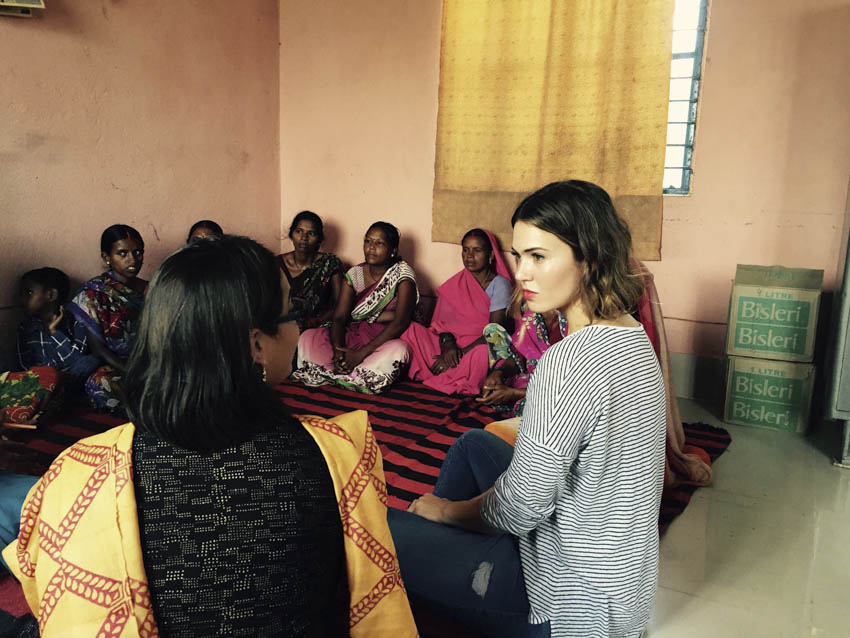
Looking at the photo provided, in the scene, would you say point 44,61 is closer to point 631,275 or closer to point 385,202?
point 385,202

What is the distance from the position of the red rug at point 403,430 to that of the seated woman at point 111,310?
17 cm

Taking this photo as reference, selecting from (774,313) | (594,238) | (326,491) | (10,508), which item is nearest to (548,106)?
(774,313)

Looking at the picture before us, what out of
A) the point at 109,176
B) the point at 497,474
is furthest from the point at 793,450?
the point at 109,176

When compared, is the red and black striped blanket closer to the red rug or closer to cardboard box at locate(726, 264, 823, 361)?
the red rug

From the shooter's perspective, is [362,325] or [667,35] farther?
[362,325]

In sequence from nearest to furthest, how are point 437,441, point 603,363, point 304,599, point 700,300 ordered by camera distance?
A: point 304,599, point 603,363, point 437,441, point 700,300

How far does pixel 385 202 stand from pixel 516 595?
402 centimetres

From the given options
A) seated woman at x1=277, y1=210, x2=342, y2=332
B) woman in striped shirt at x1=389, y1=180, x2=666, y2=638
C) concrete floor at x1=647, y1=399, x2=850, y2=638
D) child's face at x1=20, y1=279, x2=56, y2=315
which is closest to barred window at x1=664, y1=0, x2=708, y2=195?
concrete floor at x1=647, y1=399, x2=850, y2=638

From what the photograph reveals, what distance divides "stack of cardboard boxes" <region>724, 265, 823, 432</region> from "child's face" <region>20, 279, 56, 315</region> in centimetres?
384

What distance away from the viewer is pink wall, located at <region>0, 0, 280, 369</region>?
3.73 m

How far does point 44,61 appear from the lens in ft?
12.3

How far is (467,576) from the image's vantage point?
1348 millimetres

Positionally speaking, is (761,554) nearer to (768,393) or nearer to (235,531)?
(768,393)

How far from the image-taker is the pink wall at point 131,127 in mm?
3727
